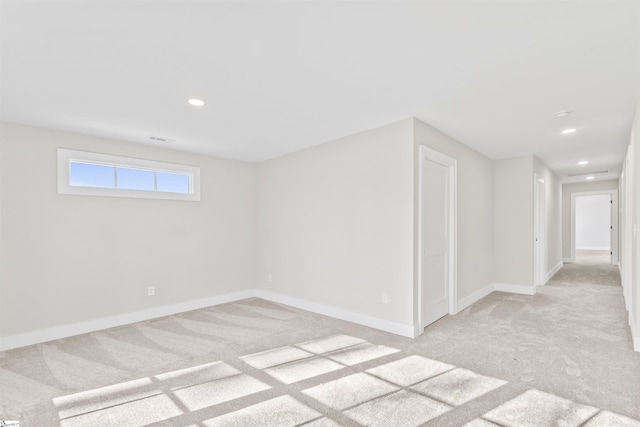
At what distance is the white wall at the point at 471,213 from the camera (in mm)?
4277

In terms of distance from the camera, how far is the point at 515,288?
5578mm

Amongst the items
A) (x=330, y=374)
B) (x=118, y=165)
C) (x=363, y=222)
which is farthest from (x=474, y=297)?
(x=118, y=165)

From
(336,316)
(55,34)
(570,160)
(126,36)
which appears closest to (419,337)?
A: (336,316)

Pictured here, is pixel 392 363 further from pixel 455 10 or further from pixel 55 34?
pixel 55 34

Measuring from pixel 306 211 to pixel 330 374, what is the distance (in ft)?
8.35

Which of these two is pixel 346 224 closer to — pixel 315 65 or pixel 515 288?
pixel 315 65

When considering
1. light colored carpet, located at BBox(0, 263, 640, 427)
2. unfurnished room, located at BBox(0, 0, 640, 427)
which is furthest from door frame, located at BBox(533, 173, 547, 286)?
light colored carpet, located at BBox(0, 263, 640, 427)

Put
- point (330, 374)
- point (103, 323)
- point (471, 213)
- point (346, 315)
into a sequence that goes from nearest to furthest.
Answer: point (330, 374) < point (103, 323) < point (346, 315) < point (471, 213)

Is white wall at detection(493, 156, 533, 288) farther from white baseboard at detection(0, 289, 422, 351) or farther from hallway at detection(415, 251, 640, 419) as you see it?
white baseboard at detection(0, 289, 422, 351)

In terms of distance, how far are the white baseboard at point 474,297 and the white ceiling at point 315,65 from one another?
2.41 metres

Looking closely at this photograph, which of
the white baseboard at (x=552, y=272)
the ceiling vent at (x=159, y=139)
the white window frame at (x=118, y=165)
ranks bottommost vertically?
the white baseboard at (x=552, y=272)

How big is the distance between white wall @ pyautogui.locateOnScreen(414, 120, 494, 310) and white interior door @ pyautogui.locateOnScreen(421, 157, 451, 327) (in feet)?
0.94

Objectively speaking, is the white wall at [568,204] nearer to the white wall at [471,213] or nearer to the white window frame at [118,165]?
the white wall at [471,213]

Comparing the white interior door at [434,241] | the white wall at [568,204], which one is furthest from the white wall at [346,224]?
the white wall at [568,204]
